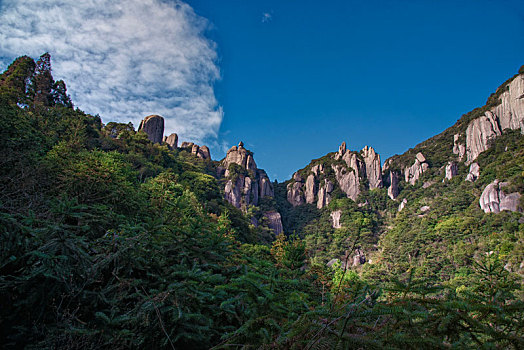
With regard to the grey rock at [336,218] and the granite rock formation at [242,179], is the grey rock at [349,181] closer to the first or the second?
the grey rock at [336,218]

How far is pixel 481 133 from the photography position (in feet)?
231

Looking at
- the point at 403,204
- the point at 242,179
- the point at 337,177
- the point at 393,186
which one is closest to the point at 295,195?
the point at 337,177

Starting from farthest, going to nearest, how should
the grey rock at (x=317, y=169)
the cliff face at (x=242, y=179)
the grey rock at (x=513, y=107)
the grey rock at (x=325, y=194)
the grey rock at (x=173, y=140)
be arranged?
the grey rock at (x=317, y=169), the grey rock at (x=325, y=194), the grey rock at (x=173, y=140), the cliff face at (x=242, y=179), the grey rock at (x=513, y=107)

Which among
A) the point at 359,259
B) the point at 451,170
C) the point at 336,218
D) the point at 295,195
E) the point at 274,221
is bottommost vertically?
the point at 359,259

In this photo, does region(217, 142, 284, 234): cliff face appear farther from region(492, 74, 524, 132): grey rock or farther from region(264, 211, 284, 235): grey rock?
region(492, 74, 524, 132): grey rock

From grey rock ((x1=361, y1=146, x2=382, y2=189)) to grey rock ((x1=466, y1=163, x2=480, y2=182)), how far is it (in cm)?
2628

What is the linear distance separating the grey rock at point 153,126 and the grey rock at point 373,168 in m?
67.5

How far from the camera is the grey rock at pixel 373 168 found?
296ft

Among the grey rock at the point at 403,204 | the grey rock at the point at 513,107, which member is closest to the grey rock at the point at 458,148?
the grey rock at the point at 513,107

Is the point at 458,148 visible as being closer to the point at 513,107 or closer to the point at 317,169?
the point at 513,107

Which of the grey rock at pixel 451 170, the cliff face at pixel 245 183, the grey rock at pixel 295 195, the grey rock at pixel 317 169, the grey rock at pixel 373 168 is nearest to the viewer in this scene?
the cliff face at pixel 245 183

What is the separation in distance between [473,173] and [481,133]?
43.3 ft

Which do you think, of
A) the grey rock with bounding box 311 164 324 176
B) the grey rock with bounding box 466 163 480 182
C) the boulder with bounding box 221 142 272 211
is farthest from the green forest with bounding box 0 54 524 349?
the grey rock with bounding box 311 164 324 176

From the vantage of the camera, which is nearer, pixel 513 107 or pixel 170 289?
pixel 170 289
